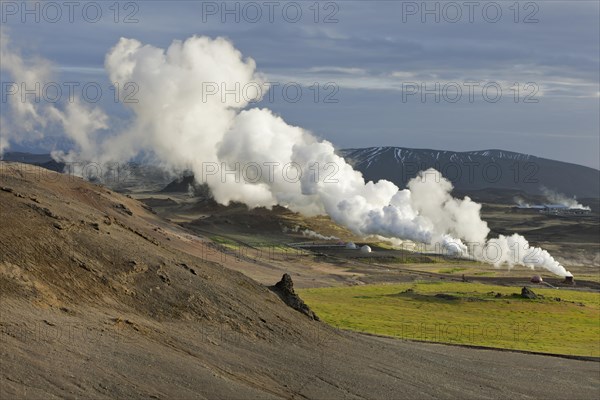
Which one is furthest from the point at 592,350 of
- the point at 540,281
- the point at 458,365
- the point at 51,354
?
the point at 540,281

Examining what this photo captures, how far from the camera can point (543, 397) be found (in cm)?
6512

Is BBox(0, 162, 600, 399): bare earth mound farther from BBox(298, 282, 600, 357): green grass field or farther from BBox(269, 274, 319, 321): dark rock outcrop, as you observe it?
BBox(298, 282, 600, 357): green grass field

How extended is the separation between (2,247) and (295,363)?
21.3m

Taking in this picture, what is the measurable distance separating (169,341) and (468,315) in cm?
6994

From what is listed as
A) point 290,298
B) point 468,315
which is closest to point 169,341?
point 290,298

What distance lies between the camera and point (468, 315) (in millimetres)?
116375

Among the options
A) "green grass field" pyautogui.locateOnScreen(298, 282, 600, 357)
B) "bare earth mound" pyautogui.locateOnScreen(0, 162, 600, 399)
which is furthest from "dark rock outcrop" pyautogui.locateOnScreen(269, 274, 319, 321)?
"green grass field" pyautogui.locateOnScreen(298, 282, 600, 357)

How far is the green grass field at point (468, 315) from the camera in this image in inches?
3654

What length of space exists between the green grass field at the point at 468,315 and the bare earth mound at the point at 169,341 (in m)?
11.6

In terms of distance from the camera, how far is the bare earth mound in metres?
46.0

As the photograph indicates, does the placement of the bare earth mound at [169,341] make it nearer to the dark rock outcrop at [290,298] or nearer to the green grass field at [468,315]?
the dark rock outcrop at [290,298]

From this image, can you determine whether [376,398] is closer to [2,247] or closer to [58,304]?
[58,304]

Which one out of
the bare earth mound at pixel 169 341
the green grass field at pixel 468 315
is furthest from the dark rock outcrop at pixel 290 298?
the green grass field at pixel 468 315

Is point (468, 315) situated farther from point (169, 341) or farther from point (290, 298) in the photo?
point (169, 341)
